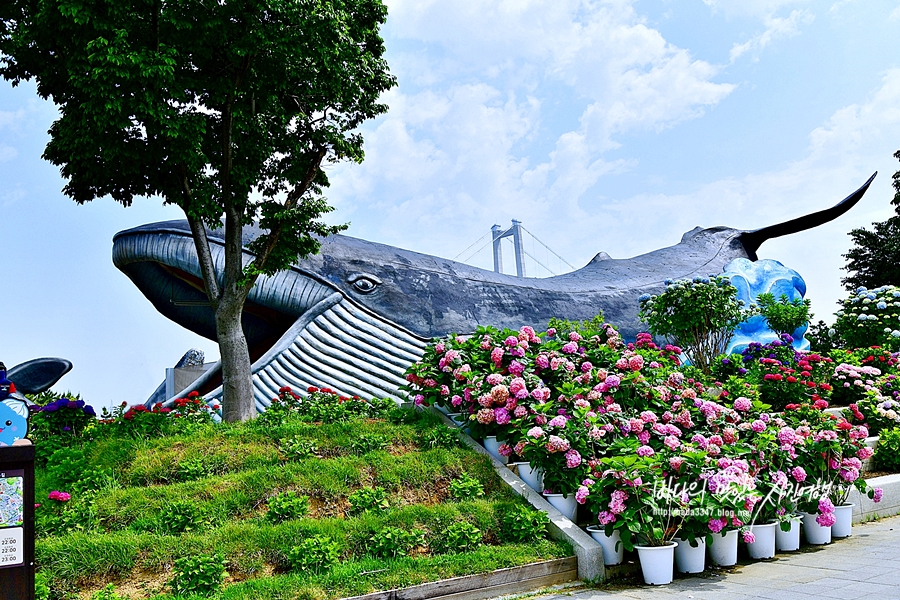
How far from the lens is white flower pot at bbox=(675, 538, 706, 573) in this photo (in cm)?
518

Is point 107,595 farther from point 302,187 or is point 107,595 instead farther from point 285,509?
point 302,187

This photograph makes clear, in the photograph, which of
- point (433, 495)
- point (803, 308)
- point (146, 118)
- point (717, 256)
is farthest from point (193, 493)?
point (717, 256)

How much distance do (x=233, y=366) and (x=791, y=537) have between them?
18.6 ft

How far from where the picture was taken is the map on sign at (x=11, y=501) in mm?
3348

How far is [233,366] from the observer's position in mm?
8188

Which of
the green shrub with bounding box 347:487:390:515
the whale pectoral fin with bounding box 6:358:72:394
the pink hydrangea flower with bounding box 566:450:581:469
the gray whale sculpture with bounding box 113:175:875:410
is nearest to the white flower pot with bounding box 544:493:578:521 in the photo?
the pink hydrangea flower with bounding box 566:450:581:469

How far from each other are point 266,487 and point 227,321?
10.1 feet

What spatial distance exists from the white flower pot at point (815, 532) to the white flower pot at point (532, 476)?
215 centimetres

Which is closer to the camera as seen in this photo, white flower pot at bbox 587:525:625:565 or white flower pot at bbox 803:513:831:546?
white flower pot at bbox 587:525:625:565

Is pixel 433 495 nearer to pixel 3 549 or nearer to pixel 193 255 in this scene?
pixel 3 549

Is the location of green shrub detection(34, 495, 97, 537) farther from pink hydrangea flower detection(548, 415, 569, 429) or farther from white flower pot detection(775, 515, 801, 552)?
white flower pot detection(775, 515, 801, 552)

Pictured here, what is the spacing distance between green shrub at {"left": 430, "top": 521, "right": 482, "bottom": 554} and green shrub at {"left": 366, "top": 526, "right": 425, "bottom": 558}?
0.13 meters

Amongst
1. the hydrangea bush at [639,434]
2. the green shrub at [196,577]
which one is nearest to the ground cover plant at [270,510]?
the green shrub at [196,577]

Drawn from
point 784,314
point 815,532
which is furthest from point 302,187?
point 784,314
